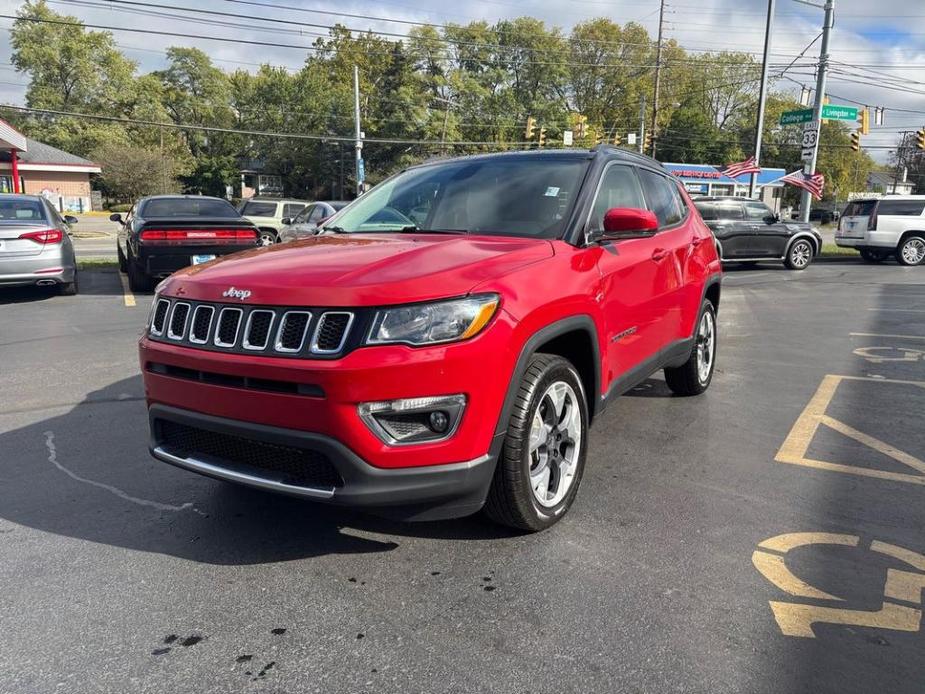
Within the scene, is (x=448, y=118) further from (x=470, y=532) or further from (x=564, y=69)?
(x=470, y=532)

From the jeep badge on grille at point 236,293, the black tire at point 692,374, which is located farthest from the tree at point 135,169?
the jeep badge on grille at point 236,293

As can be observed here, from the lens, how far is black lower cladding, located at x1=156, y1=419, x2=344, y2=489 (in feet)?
8.84

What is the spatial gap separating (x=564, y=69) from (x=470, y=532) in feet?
242

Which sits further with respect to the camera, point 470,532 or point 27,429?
point 27,429

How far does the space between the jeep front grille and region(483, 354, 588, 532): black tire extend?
2.52ft

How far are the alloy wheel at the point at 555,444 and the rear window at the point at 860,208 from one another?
18977 mm

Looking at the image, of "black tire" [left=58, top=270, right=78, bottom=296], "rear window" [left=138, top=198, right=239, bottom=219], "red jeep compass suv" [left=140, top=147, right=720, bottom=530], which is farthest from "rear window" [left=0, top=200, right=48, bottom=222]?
"red jeep compass suv" [left=140, top=147, right=720, bottom=530]

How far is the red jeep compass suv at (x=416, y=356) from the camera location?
2.61 metres

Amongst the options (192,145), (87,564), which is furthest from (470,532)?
(192,145)

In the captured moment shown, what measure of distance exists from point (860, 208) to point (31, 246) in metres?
19.4

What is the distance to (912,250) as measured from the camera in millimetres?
18969

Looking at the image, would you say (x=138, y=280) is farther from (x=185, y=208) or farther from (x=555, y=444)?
(x=555, y=444)

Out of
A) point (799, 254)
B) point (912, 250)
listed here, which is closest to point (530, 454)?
point (799, 254)

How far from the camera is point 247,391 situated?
2711 millimetres
